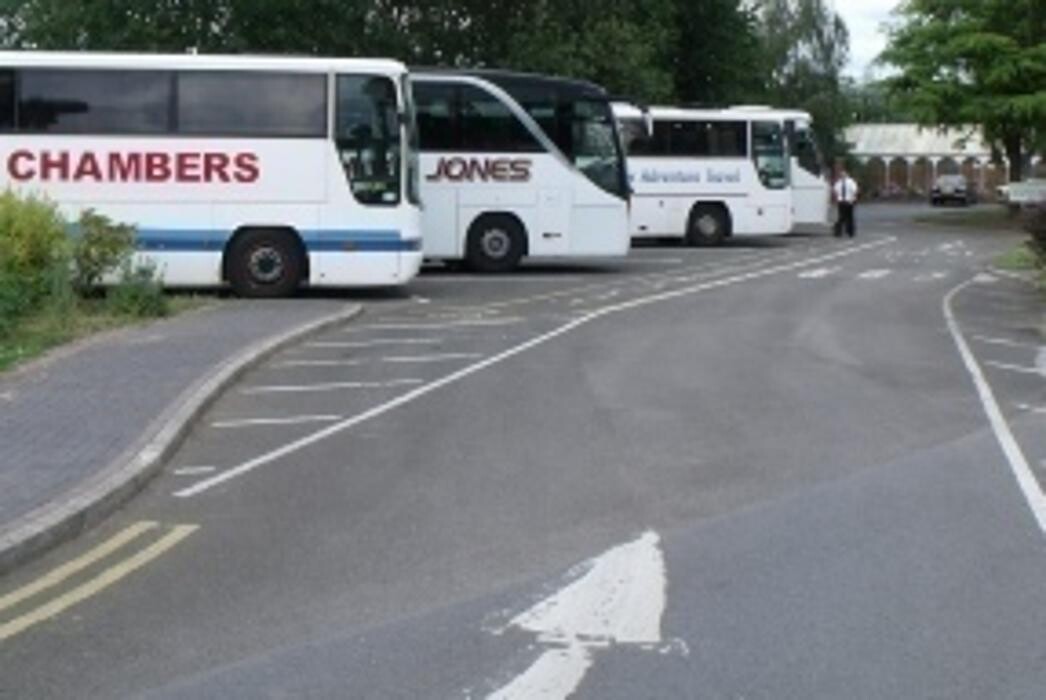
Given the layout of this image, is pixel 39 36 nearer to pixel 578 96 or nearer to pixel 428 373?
pixel 578 96

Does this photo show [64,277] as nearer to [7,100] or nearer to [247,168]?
[247,168]

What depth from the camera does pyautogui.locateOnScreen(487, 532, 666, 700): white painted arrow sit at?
256 inches

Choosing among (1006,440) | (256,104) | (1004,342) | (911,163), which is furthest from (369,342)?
(911,163)

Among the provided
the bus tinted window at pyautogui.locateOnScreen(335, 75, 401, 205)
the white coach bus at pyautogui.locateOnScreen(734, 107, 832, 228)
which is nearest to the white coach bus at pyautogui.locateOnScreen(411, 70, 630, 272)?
the bus tinted window at pyautogui.locateOnScreen(335, 75, 401, 205)

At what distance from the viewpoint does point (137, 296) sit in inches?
790

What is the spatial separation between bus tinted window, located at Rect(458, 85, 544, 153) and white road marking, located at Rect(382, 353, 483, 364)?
471 inches

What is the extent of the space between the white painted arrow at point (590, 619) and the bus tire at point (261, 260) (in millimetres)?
15396

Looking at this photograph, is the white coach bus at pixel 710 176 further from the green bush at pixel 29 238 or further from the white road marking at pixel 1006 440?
the green bush at pixel 29 238

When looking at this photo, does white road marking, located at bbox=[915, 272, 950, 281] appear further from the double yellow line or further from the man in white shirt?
the double yellow line

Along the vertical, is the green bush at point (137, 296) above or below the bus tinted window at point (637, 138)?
below

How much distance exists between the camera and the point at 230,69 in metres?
23.4

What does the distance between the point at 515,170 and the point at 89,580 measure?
21856 millimetres

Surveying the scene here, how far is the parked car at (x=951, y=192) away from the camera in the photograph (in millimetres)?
80750

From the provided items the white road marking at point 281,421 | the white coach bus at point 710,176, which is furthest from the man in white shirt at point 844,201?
the white road marking at point 281,421
